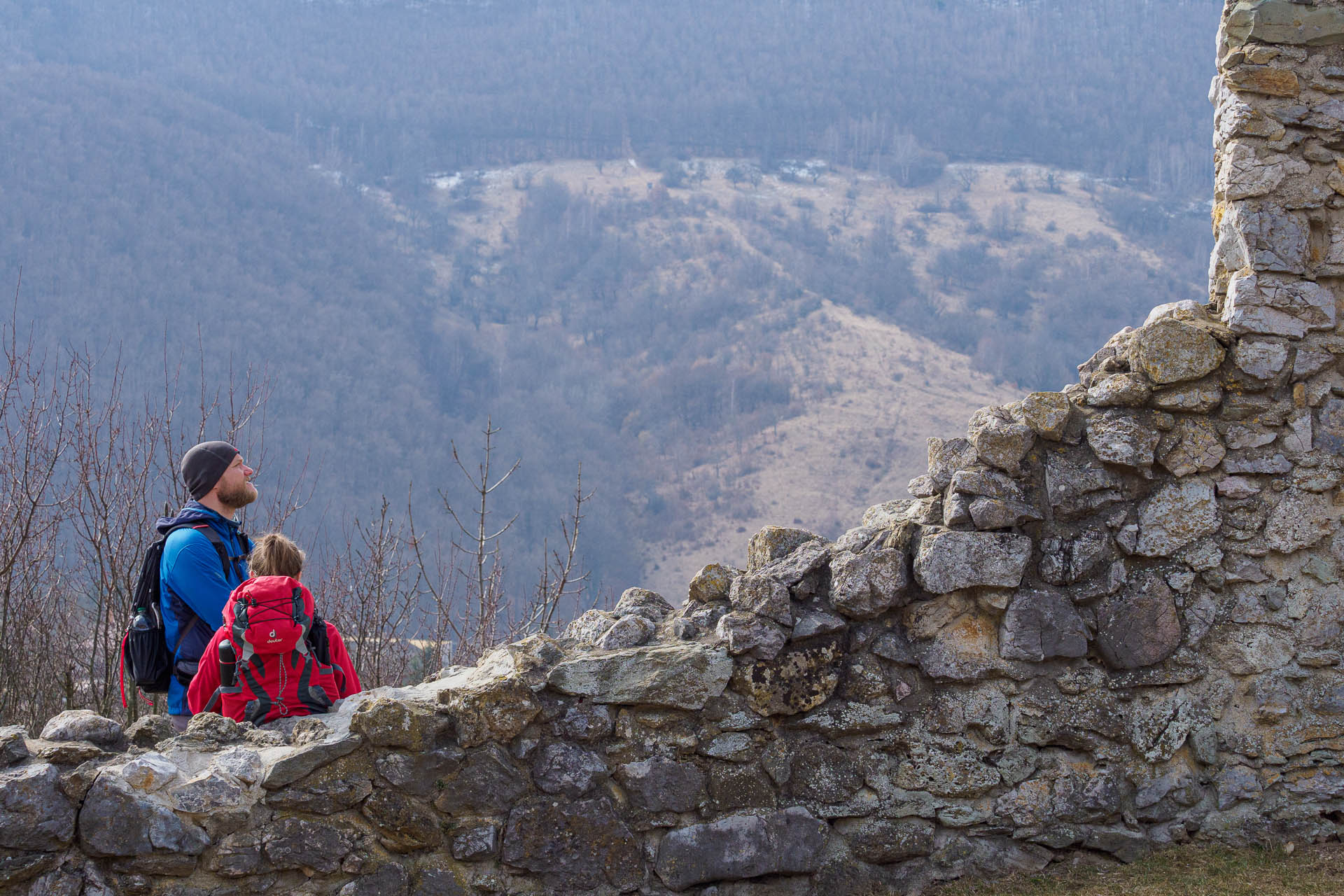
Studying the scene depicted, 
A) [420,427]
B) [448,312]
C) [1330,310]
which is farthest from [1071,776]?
[448,312]

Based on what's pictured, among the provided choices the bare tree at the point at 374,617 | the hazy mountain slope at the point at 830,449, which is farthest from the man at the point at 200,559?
the hazy mountain slope at the point at 830,449

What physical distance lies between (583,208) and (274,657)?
87.2m

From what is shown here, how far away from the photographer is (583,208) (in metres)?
88.4

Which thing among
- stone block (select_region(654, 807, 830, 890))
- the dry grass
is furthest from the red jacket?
the dry grass

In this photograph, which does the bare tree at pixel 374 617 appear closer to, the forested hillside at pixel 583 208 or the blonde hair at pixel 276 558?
the blonde hair at pixel 276 558

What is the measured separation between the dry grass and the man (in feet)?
8.41

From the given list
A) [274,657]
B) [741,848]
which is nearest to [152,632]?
[274,657]

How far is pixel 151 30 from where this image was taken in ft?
317

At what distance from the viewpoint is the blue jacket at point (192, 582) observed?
3.49m

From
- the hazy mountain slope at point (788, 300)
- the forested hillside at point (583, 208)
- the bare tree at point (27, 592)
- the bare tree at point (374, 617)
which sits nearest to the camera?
the bare tree at point (27, 592)

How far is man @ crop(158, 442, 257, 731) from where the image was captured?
349 cm

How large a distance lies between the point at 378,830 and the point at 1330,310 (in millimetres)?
3748

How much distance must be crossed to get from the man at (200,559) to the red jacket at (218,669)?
0.18 ft

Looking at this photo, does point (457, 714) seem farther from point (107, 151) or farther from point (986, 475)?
point (107, 151)
